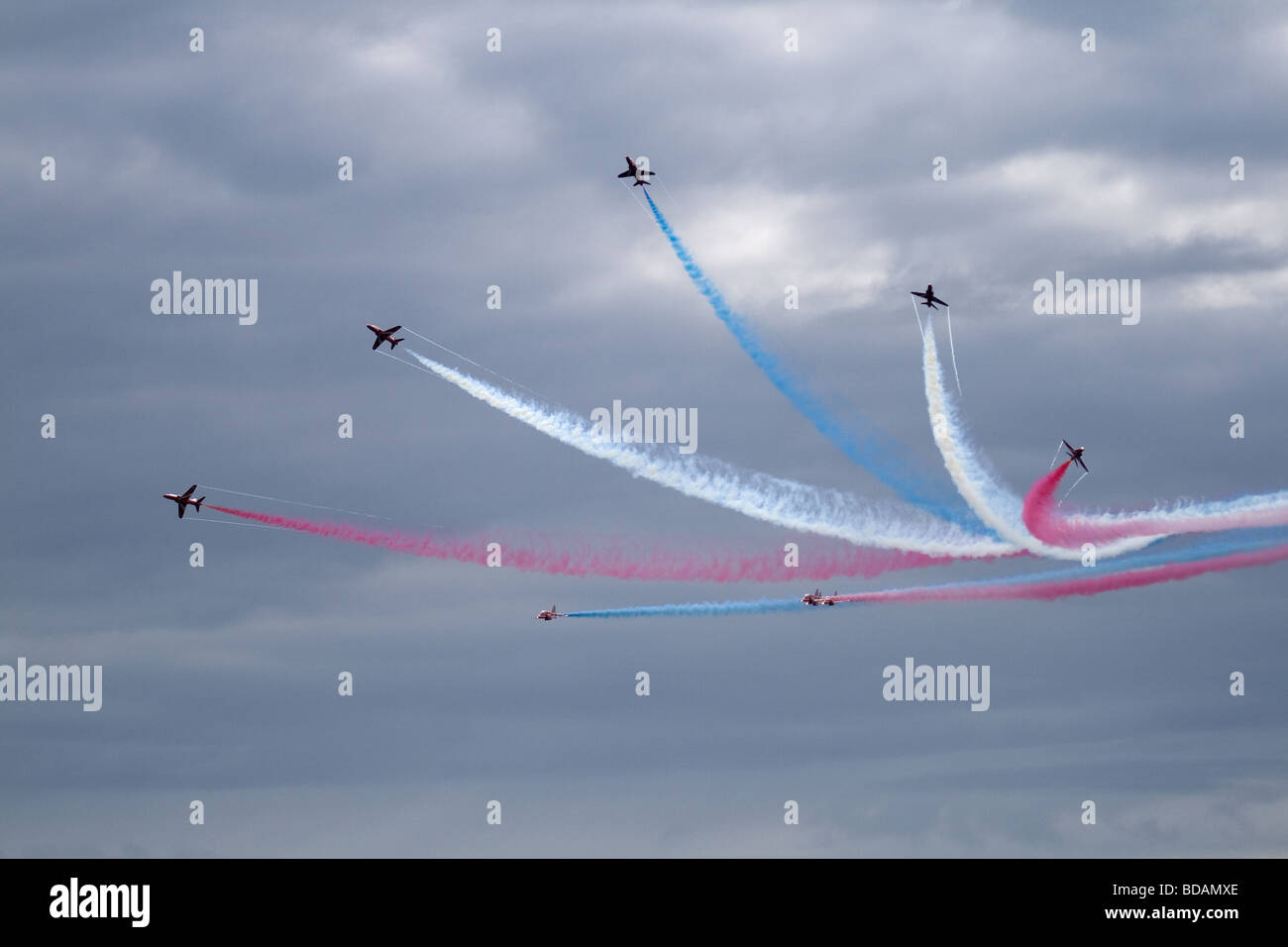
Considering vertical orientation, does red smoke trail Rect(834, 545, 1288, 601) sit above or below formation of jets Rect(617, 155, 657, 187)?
below

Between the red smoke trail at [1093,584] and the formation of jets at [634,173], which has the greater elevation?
the formation of jets at [634,173]

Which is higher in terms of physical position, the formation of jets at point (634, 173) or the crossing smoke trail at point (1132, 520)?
the formation of jets at point (634, 173)

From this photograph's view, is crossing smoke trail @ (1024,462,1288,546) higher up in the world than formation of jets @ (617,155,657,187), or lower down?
lower down
